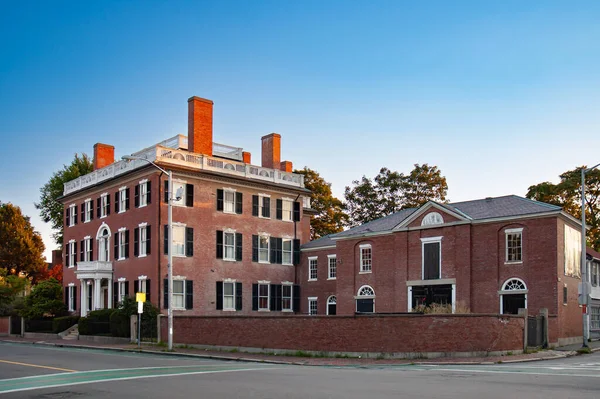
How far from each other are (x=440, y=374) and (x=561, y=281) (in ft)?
71.8

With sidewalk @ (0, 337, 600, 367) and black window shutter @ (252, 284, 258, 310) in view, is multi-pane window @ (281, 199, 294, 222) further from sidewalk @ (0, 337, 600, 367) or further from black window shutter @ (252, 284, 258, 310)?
sidewalk @ (0, 337, 600, 367)

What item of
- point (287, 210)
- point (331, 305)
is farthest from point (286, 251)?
point (331, 305)

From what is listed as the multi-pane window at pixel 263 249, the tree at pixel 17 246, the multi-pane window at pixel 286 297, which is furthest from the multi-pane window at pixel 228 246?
the tree at pixel 17 246

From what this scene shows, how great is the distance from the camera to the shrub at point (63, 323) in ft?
163

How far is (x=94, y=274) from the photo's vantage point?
5084 cm

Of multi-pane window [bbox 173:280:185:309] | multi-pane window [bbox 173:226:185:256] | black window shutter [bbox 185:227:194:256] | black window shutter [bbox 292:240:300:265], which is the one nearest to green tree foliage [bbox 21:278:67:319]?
multi-pane window [bbox 173:280:185:309]

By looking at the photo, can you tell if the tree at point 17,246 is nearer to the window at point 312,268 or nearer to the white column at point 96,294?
the white column at point 96,294

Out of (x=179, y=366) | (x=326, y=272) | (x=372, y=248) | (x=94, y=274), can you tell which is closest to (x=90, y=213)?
(x=94, y=274)

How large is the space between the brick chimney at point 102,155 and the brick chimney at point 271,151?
13.7 metres

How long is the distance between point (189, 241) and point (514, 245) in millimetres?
22336

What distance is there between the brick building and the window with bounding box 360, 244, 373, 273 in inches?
318

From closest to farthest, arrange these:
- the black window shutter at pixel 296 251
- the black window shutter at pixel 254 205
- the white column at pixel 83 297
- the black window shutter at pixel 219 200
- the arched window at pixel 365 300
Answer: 1. the arched window at pixel 365 300
2. the black window shutter at pixel 219 200
3. the white column at pixel 83 297
4. the black window shutter at pixel 254 205
5. the black window shutter at pixel 296 251

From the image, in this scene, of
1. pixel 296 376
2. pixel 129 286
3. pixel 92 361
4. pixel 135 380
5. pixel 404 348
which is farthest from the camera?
pixel 129 286

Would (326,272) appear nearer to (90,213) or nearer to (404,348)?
(90,213)
